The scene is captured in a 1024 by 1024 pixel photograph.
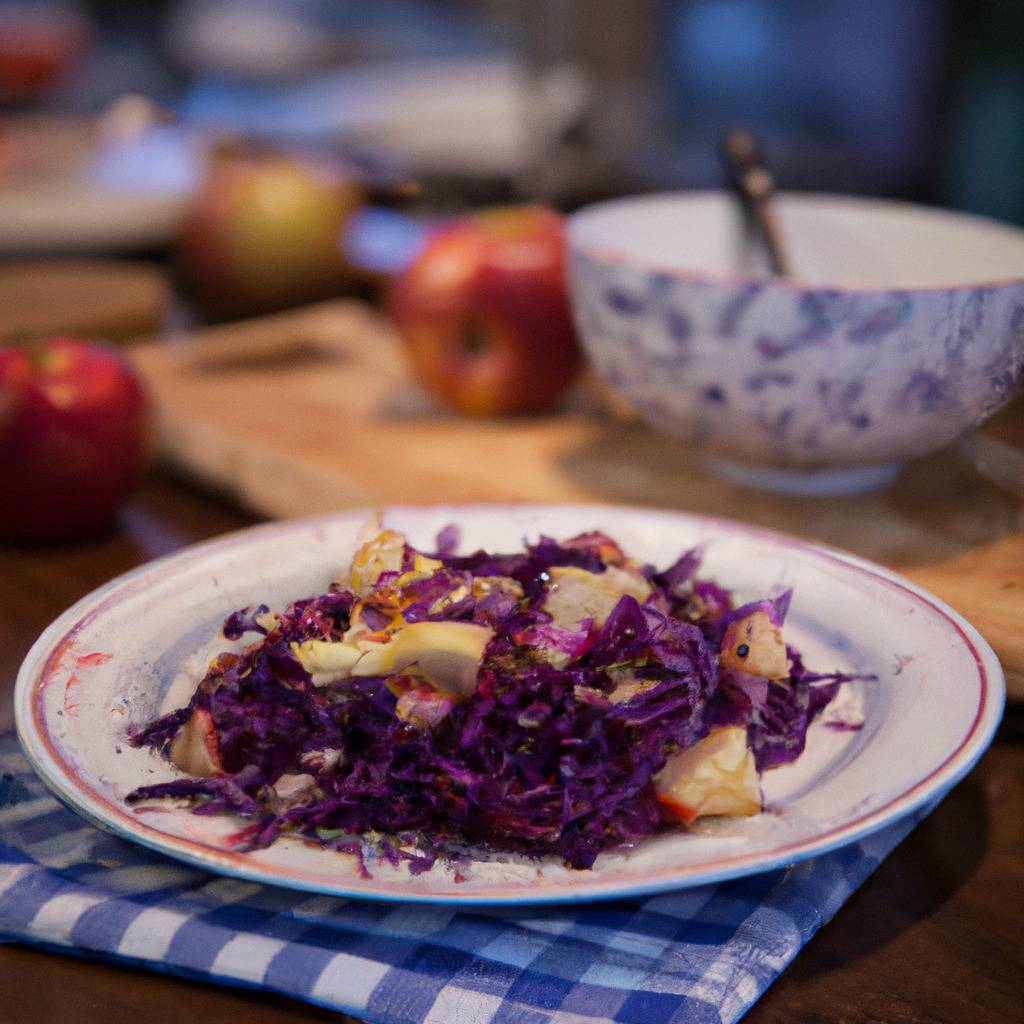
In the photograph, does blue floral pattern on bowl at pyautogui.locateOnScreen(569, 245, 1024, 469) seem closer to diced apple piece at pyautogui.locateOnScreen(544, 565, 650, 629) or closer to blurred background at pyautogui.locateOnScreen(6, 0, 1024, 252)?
diced apple piece at pyautogui.locateOnScreen(544, 565, 650, 629)

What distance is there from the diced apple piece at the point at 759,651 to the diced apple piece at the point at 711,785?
0.30 ft

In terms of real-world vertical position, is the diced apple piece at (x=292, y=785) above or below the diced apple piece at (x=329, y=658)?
below

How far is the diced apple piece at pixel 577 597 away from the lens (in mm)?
893

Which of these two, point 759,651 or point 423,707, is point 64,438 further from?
point 759,651

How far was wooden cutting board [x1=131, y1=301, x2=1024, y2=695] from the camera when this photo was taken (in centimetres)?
131

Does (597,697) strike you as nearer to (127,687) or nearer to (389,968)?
(389,968)

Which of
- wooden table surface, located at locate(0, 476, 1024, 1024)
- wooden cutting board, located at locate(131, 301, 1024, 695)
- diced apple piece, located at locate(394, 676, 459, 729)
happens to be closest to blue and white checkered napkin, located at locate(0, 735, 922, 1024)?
wooden table surface, located at locate(0, 476, 1024, 1024)

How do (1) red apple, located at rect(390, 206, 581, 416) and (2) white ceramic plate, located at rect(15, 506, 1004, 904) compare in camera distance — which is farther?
(1) red apple, located at rect(390, 206, 581, 416)

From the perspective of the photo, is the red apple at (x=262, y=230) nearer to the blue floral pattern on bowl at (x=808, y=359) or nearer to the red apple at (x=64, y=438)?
the red apple at (x=64, y=438)

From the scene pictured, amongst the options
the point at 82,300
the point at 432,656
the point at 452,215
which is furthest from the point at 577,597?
the point at 452,215

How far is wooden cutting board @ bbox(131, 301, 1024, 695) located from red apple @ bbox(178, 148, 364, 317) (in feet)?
1.31

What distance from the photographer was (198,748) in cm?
86

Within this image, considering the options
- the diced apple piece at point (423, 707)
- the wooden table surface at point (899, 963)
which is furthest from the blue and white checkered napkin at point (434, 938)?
the diced apple piece at point (423, 707)

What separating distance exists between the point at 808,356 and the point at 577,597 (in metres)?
0.49
